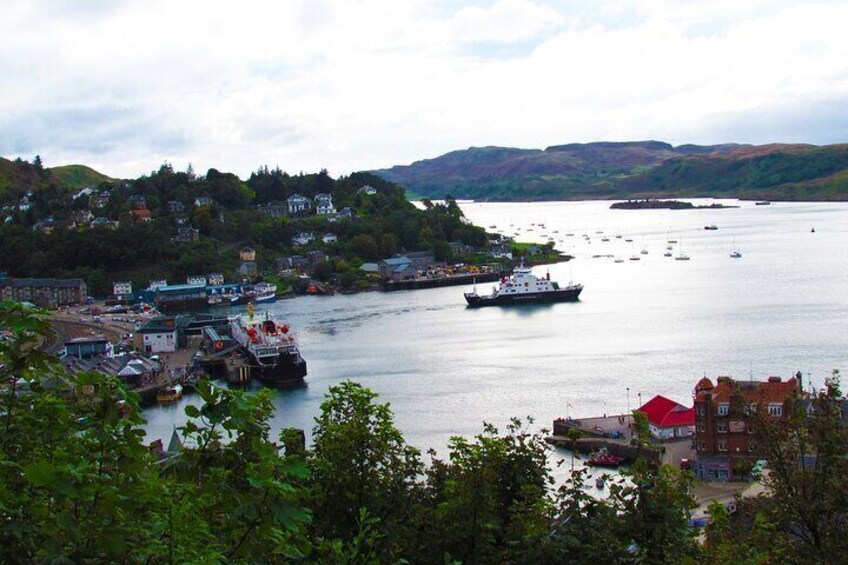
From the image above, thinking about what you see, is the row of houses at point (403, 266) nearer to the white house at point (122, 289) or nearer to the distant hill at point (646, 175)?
the white house at point (122, 289)

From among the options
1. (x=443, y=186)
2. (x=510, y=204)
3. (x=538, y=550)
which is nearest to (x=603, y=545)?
(x=538, y=550)

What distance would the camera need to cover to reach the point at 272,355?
50.3 ft

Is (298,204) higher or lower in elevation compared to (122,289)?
higher

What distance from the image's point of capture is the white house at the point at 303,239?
1365 inches

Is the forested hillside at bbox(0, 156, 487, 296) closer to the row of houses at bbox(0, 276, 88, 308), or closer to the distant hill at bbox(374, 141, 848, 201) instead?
the row of houses at bbox(0, 276, 88, 308)

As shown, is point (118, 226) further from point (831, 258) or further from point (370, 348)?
point (831, 258)

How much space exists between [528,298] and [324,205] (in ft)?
55.8

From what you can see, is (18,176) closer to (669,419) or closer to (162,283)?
(162,283)

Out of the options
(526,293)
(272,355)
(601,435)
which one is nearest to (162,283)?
(526,293)

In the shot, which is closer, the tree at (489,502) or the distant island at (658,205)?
the tree at (489,502)

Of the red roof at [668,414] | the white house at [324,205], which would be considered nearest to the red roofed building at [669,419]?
the red roof at [668,414]

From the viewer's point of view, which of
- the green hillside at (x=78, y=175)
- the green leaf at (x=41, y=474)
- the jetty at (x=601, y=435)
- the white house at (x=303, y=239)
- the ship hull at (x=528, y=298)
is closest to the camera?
the green leaf at (x=41, y=474)

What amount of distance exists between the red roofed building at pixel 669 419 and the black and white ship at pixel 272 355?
20.9 ft

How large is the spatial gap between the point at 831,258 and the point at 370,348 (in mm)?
18903
